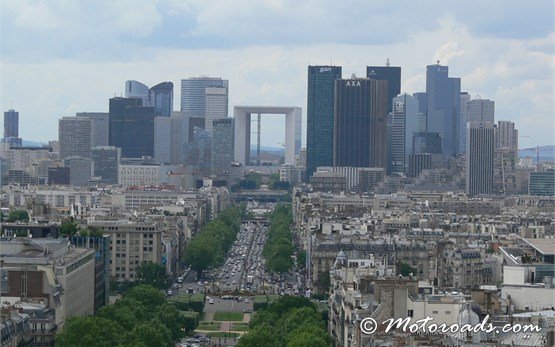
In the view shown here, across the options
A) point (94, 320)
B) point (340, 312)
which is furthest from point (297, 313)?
point (94, 320)

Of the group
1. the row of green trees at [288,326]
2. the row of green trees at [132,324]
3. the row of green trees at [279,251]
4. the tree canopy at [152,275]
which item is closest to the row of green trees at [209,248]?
the row of green trees at [279,251]

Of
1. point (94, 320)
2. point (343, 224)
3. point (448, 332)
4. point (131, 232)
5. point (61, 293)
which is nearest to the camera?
point (448, 332)

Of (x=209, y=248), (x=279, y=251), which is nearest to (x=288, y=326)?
(x=279, y=251)

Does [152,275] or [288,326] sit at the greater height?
[288,326]

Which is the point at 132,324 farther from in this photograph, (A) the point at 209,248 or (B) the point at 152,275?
(A) the point at 209,248

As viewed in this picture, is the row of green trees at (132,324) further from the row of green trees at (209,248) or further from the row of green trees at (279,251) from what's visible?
the row of green trees at (209,248)

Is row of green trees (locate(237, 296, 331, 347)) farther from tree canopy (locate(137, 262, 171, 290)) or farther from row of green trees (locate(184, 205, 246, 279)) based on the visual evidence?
row of green trees (locate(184, 205, 246, 279))

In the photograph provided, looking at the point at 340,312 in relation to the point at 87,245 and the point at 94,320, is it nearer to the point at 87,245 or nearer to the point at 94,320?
the point at 94,320
